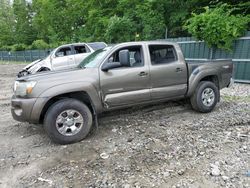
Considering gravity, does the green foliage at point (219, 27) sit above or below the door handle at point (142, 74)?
above

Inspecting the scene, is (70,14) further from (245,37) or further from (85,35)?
(245,37)

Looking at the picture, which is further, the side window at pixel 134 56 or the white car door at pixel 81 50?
the white car door at pixel 81 50

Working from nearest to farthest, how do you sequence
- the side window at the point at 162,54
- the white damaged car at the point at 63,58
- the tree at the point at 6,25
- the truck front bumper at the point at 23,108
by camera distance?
the truck front bumper at the point at 23,108
the side window at the point at 162,54
the white damaged car at the point at 63,58
the tree at the point at 6,25

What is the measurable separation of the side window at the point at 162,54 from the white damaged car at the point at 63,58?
19.8 feet

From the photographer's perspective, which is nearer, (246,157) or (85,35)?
(246,157)

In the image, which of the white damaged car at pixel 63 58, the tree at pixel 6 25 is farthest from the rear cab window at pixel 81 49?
the tree at pixel 6 25

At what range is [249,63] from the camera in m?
8.38

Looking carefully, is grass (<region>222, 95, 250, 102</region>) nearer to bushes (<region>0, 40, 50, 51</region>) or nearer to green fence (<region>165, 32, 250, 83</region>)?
green fence (<region>165, 32, 250, 83</region>)

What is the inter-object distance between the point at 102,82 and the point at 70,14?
26000 mm

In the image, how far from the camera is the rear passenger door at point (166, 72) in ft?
15.6

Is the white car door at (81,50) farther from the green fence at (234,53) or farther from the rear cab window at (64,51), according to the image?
the green fence at (234,53)

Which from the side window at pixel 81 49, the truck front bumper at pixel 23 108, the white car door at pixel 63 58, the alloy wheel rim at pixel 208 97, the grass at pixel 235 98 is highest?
the side window at pixel 81 49

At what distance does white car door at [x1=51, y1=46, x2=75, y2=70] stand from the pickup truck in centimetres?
643

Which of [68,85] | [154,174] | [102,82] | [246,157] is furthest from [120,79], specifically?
[246,157]
